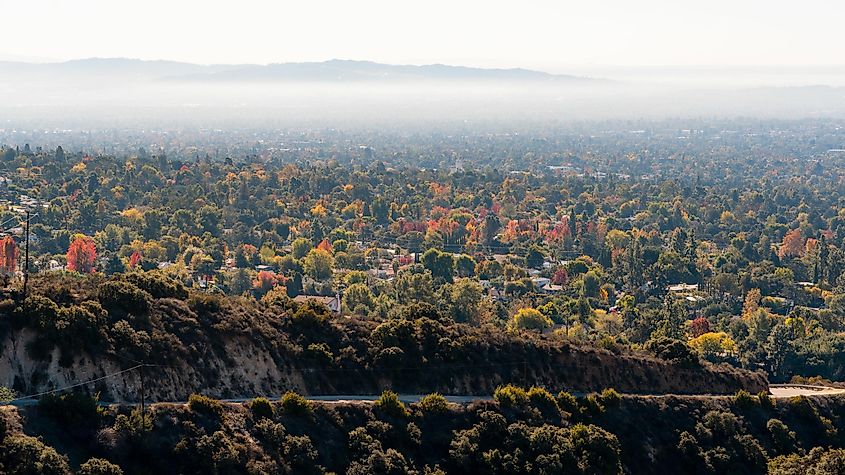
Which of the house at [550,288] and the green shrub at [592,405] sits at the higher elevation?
the green shrub at [592,405]

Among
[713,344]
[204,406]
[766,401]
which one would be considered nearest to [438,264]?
[713,344]

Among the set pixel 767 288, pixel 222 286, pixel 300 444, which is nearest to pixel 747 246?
pixel 767 288

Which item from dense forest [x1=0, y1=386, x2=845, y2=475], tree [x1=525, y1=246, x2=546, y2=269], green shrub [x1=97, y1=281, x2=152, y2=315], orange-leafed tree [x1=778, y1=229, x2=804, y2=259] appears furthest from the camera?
orange-leafed tree [x1=778, y1=229, x2=804, y2=259]

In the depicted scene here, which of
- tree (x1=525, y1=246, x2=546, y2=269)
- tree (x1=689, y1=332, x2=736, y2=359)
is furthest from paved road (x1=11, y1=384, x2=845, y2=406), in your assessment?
tree (x1=525, y1=246, x2=546, y2=269)

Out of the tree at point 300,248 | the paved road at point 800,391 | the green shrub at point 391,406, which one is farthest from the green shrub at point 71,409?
the tree at point 300,248

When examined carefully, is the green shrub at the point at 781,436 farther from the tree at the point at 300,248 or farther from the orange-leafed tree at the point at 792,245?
the orange-leafed tree at the point at 792,245

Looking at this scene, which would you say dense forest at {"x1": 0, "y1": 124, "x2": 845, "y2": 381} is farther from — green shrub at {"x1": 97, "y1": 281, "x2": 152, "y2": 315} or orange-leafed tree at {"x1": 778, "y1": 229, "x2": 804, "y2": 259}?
green shrub at {"x1": 97, "y1": 281, "x2": 152, "y2": 315}
